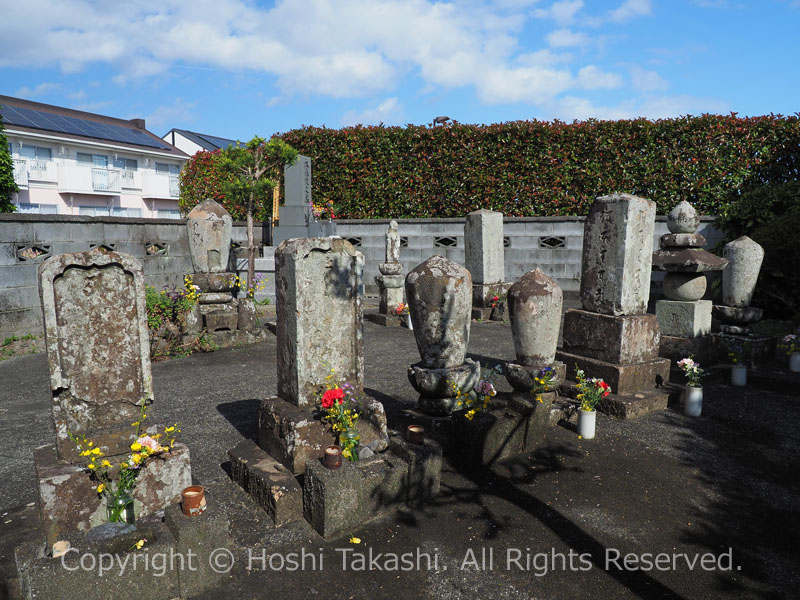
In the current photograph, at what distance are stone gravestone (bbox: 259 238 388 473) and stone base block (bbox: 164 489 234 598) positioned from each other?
106cm

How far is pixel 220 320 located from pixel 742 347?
8.49 m

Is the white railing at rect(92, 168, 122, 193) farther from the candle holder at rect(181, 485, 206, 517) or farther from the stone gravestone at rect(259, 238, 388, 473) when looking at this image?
the candle holder at rect(181, 485, 206, 517)

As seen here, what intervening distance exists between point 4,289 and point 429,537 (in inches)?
354

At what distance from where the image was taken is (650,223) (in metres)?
6.43

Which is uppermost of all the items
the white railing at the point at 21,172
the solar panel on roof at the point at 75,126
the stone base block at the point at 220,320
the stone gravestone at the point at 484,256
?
the solar panel on roof at the point at 75,126

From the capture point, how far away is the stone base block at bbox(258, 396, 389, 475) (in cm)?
420

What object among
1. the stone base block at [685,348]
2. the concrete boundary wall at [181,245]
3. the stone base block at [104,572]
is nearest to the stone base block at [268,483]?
the stone base block at [104,572]

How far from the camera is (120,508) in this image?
11.0 ft

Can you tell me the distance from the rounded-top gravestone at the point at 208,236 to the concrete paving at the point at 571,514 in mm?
3670

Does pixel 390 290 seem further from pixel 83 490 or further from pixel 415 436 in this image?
pixel 83 490

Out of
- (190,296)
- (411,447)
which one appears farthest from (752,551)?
(190,296)

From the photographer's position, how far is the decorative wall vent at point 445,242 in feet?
45.9

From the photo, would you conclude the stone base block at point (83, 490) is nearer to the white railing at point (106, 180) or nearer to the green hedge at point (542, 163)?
the green hedge at point (542, 163)

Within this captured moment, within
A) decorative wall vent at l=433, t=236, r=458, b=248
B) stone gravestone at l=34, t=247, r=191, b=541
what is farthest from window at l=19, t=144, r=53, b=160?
stone gravestone at l=34, t=247, r=191, b=541
